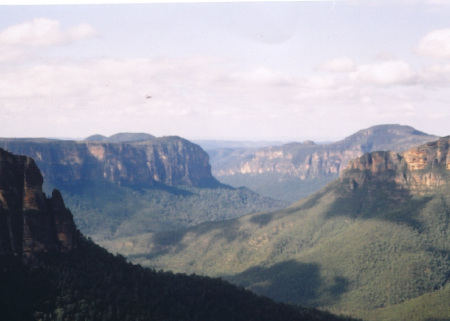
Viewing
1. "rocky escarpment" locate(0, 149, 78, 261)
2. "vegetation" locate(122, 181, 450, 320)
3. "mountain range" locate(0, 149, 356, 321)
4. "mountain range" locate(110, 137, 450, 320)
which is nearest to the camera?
"mountain range" locate(0, 149, 356, 321)

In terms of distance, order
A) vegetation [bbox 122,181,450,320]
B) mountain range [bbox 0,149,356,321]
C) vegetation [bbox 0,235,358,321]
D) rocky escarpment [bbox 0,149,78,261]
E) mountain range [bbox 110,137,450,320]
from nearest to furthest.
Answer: vegetation [bbox 0,235,358,321] → mountain range [bbox 0,149,356,321] → rocky escarpment [bbox 0,149,78,261] → mountain range [bbox 110,137,450,320] → vegetation [bbox 122,181,450,320]

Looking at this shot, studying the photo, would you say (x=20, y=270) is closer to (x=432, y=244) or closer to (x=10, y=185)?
(x=10, y=185)

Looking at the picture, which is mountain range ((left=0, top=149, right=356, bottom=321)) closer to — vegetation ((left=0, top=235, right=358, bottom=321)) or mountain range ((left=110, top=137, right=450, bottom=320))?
vegetation ((left=0, top=235, right=358, bottom=321))

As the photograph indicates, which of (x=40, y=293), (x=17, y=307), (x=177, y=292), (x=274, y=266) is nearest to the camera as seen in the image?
(x=17, y=307)

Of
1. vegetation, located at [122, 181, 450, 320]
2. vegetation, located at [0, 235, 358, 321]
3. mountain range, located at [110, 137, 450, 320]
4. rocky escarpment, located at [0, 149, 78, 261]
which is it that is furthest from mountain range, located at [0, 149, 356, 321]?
vegetation, located at [122, 181, 450, 320]

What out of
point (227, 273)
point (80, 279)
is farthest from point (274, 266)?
point (80, 279)
